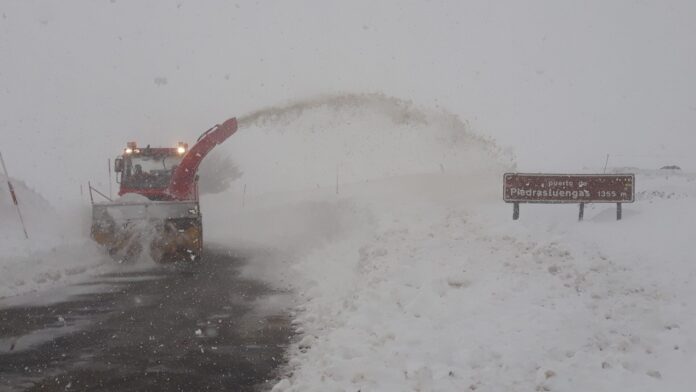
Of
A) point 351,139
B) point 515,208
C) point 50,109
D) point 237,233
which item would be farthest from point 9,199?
point 50,109

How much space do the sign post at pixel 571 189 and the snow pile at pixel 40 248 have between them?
931cm

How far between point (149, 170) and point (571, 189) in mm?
10633

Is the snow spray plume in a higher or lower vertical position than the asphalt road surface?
higher

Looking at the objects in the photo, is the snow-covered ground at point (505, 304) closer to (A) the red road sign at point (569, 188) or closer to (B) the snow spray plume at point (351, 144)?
(A) the red road sign at point (569, 188)

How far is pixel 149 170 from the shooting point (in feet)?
52.3

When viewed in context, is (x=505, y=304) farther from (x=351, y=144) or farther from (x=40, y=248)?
(x=351, y=144)

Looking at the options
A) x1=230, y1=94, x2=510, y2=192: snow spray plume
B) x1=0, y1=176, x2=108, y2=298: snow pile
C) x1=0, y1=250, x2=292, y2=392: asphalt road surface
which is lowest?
x1=0, y1=250, x2=292, y2=392: asphalt road surface

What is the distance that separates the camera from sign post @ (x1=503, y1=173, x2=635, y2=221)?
40.2 ft

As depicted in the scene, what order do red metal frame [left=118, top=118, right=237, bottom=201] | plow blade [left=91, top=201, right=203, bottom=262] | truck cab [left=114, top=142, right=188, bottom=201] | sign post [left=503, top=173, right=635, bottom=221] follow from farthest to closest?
truck cab [left=114, top=142, right=188, bottom=201], red metal frame [left=118, top=118, right=237, bottom=201], plow blade [left=91, top=201, right=203, bottom=262], sign post [left=503, top=173, right=635, bottom=221]

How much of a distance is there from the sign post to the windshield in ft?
28.8

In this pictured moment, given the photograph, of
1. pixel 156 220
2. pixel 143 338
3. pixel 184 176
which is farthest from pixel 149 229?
pixel 143 338

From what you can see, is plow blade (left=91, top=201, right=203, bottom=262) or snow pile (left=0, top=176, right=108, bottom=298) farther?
plow blade (left=91, top=201, right=203, bottom=262)

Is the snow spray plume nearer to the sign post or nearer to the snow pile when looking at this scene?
the snow pile

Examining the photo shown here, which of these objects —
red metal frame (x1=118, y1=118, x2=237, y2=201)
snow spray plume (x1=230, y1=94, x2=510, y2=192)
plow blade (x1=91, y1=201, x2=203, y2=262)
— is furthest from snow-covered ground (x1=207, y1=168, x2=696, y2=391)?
snow spray plume (x1=230, y1=94, x2=510, y2=192)
